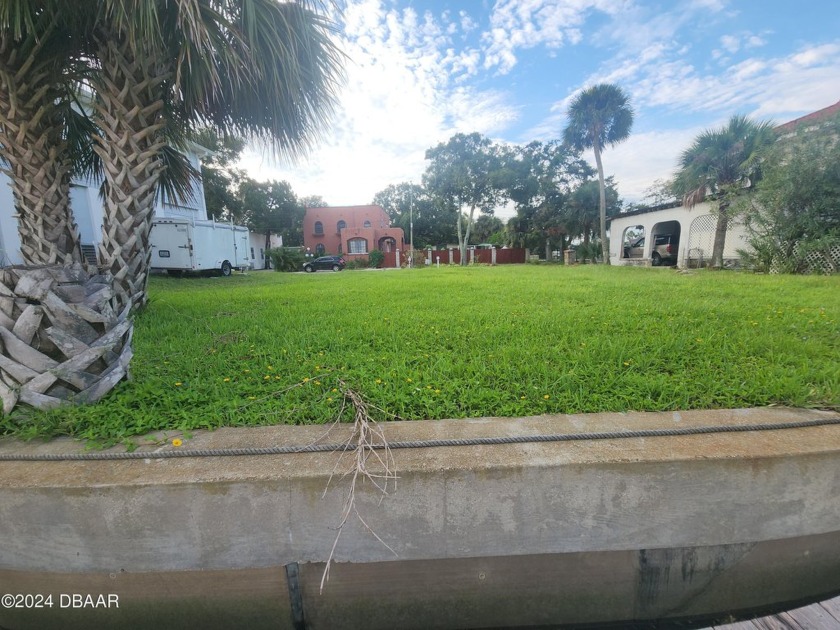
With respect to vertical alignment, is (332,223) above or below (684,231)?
above

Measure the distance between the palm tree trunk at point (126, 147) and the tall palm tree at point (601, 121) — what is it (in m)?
20.0

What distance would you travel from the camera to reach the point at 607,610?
157 centimetres

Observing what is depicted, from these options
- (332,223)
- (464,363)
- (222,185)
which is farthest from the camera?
(332,223)

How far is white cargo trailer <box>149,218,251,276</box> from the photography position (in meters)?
11.4

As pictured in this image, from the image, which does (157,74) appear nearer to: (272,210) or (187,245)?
(187,245)

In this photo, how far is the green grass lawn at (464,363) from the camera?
5.99 ft

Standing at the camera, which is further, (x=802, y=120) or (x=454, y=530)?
(x=802, y=120)

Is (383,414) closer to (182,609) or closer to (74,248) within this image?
(182,609)

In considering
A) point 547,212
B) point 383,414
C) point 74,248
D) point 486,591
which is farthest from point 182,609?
point 547,212

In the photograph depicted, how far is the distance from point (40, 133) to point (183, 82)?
57.3 inches

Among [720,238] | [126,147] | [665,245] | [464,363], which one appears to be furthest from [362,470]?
[665,245]

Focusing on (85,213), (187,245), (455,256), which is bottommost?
(455,256)

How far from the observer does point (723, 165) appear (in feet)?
38.5

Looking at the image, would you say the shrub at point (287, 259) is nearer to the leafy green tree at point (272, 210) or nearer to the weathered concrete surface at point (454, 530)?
the leafy green tree at point (272, 210)
